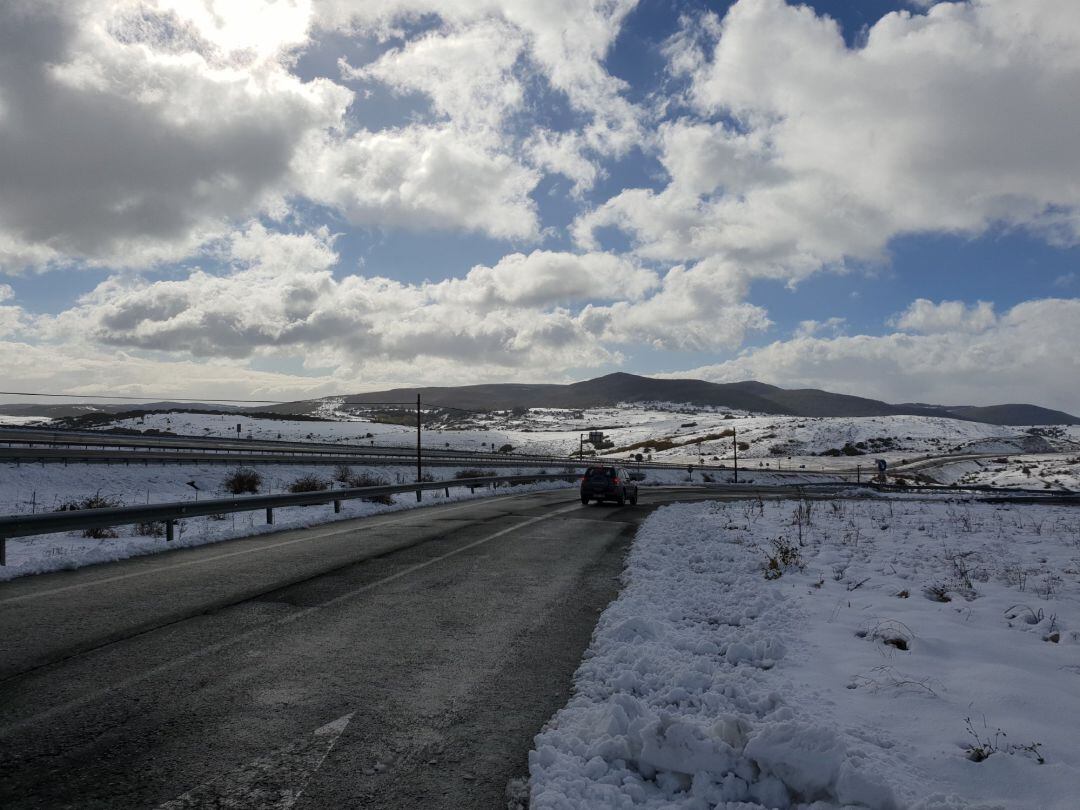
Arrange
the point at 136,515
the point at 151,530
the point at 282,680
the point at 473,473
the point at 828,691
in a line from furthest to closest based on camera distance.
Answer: the point at 473,473 < the point at 151,530 < the point at 136,515 < the point at 282,680 < the point at 828,691

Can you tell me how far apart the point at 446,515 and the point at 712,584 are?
37.7 ft

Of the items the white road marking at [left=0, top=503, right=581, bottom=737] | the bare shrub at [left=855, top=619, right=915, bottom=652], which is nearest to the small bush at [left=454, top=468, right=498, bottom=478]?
the white road marking at [left=0, top=503, right=581, bottom=737]

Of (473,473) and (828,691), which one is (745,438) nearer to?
(473,473)

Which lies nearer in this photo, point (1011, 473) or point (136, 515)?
point (136, 515)

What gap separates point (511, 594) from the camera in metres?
8.32

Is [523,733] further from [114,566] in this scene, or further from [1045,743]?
[114,566]

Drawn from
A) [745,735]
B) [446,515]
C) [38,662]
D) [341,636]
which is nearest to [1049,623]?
[745,735]

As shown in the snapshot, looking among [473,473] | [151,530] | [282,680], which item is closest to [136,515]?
[151,530]

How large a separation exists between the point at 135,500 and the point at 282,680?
21902 millimetres

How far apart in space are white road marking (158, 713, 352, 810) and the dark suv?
2129cm

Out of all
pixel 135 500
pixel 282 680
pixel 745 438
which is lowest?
pixel 745 438

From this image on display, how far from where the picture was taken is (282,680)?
4941 millimetres

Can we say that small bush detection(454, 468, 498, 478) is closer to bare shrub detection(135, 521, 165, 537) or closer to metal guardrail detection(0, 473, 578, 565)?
metal guardrail detection(0, 473, 578, 565)

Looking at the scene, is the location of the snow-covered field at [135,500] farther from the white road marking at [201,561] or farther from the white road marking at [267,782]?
the white road marking at [267,782]
